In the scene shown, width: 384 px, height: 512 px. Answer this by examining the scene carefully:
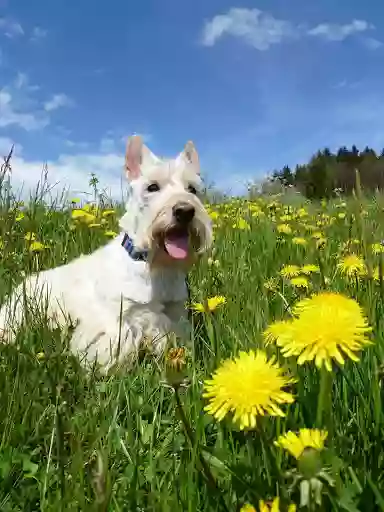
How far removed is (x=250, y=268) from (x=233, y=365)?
108 inches

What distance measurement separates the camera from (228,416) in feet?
4.19

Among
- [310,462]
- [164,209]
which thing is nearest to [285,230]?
[164,209]

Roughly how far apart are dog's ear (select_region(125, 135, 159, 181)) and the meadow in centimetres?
88

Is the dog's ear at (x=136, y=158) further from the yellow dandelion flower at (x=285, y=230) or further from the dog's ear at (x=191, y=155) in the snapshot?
the yellow dandelion flower at (x=285, y=230)

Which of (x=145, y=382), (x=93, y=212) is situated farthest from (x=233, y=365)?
(x=93, y=212)

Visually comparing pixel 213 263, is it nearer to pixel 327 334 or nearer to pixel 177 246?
pixel 177 246

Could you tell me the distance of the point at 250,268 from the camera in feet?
12.4

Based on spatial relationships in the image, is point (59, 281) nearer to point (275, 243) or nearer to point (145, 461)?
point (275, 243)

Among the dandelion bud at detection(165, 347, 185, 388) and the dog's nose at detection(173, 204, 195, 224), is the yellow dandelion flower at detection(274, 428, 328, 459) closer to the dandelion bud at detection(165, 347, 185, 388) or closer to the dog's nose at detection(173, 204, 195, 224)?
the dandelion bud at detection(165, 347, 185, 388)

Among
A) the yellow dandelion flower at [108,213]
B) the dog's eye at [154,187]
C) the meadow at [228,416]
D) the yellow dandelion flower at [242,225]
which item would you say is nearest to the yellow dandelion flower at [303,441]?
the meadow at [228,416]

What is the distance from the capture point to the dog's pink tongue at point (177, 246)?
336cm

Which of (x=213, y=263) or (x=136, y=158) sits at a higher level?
(x=136, y=158)

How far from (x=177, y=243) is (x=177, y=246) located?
0.03 metres

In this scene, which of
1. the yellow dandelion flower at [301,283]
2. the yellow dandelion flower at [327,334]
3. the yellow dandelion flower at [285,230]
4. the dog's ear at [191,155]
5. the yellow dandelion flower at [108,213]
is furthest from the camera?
the yellow dandelion flower at [108,213]
